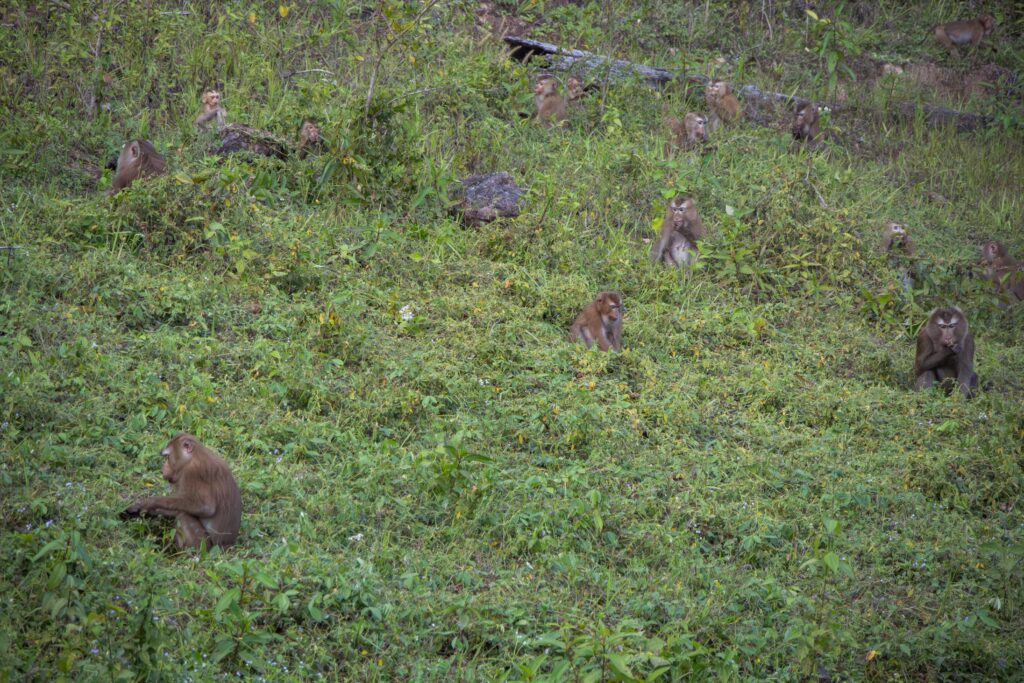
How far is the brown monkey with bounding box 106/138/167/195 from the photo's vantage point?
9570 mm

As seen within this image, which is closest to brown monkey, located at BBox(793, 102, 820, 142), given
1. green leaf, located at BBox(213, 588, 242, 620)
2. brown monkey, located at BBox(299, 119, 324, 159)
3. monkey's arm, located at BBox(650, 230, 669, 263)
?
monkey's arm, located at BBox(650, 230, 669, 263)

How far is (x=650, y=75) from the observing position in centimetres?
1445

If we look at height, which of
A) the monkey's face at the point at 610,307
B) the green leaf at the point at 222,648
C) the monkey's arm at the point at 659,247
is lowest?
the monkey's arm at the point at 659,247

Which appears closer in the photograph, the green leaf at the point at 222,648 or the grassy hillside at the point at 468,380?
the green leaf at the point at 222,648

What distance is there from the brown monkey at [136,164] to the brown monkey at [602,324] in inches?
157

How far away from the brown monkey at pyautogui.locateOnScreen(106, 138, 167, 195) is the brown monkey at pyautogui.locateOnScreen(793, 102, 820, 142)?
792 cm

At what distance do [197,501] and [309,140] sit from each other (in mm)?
5960

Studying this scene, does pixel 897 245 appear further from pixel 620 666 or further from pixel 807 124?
pixel 620 666

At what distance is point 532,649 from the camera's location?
5.42 meters

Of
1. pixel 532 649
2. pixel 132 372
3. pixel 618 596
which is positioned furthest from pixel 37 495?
pixel 618 596

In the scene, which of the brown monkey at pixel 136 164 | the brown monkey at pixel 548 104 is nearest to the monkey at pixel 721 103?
the brown monkey at pixel 548 104

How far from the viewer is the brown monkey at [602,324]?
9.02 meters

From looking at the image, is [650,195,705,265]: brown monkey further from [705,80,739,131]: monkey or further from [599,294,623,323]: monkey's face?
[705,80,739,131]: monkey

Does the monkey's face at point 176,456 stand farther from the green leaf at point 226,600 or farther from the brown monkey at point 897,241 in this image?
the brown monkey at point 897,241
